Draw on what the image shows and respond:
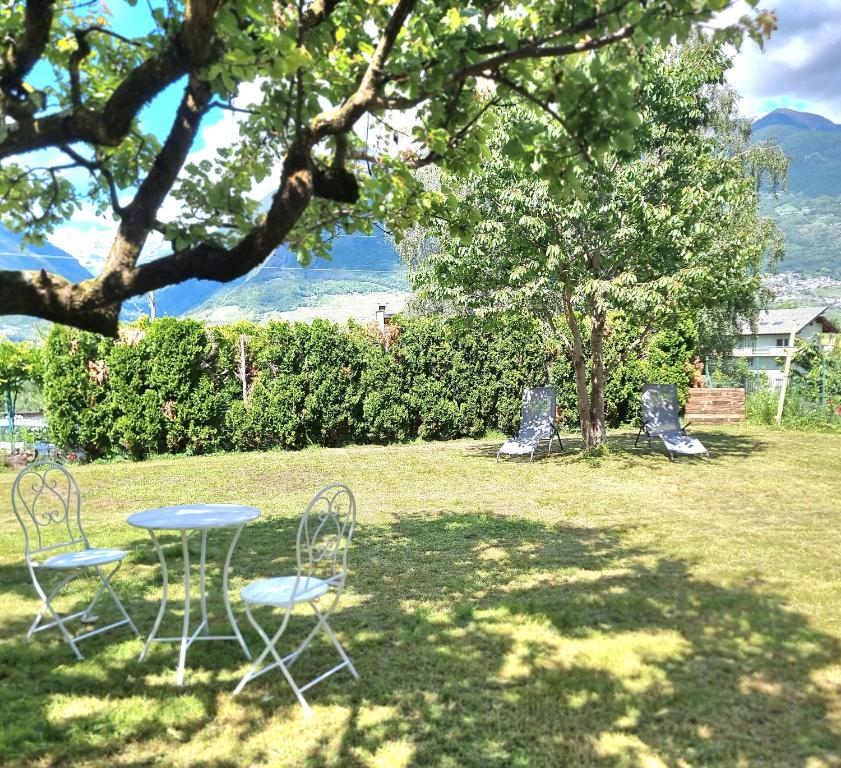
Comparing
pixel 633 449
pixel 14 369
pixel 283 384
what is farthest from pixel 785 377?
pixel 14 369

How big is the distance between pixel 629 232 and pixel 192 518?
25.5 feet

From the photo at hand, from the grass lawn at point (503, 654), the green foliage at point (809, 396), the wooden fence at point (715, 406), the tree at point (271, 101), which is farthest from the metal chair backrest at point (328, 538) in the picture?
the green foliage at point (809, 396)

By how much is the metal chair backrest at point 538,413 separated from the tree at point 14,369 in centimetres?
897

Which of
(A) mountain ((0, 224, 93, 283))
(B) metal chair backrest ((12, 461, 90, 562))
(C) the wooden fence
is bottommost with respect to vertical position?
(B) metal chair backrest ((12, 461, 90, 562))

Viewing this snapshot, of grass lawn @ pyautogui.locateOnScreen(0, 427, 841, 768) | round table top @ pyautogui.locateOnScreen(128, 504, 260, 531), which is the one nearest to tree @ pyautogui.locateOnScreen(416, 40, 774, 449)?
grass lawn @ pyautogui.locateOnScreen(0, 427, 841, 768)

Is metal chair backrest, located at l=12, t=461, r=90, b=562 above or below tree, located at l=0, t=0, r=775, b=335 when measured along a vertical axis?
below

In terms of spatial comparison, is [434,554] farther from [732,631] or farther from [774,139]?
[774,139]

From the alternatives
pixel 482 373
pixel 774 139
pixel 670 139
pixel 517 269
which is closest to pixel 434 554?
pixel 517 269

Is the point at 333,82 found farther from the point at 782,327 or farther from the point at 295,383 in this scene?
the point at 782,327

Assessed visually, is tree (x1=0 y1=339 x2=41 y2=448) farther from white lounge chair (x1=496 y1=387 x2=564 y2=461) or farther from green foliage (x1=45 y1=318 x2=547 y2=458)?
white lounge chair (x1=496 y1=387 x2=564 y2=461)

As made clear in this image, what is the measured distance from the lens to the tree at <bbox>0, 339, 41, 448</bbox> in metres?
12.5

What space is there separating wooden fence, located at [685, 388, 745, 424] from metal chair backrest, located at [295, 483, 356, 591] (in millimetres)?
9757

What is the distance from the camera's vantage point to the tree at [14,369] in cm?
1254

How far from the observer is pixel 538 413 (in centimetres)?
1232
